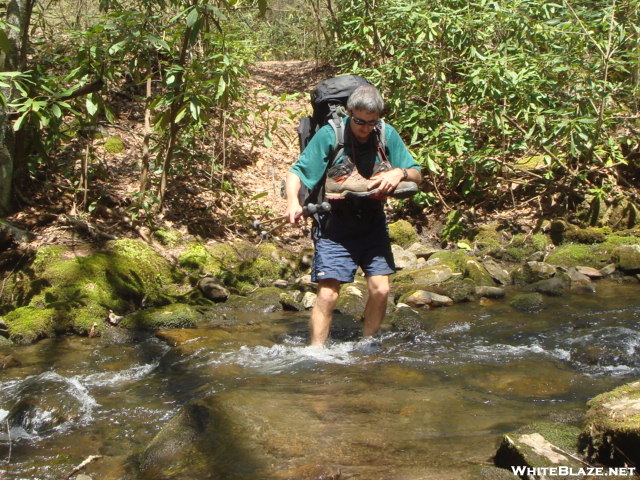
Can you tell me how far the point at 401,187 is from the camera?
4500mm

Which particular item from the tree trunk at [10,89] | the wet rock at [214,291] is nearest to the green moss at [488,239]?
the wet rock at [214,291]

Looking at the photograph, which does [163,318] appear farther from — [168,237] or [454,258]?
[454,258]

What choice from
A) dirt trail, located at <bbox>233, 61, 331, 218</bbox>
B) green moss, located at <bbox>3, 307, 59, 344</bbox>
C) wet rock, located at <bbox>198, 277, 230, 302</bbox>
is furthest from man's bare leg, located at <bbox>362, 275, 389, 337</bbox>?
dirt trail, located at <bbox>233, 61, 331, 218</bbox>

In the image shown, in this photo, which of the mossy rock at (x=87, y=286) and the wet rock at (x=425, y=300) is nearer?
the mossy rock at (x=87, y=286)

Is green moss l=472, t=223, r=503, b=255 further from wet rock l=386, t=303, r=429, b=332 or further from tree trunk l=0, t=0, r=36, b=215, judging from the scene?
tree trunk l=0, t=0, r=36, b=215

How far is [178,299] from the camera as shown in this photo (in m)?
7.28

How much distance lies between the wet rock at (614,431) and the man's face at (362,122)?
2167 mm

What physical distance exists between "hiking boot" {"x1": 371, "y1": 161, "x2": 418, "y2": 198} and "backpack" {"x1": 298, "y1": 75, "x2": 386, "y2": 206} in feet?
0.51

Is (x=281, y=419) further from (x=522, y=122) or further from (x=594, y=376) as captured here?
(x=522, y=122)

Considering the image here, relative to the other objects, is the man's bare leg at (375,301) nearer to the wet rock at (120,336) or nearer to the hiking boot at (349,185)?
the hiking boot at (349,185)

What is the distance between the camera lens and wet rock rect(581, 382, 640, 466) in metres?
2.80

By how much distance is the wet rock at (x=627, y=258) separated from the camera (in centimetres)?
815

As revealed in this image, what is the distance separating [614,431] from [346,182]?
232cm

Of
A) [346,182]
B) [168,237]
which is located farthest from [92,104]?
[346,182]
